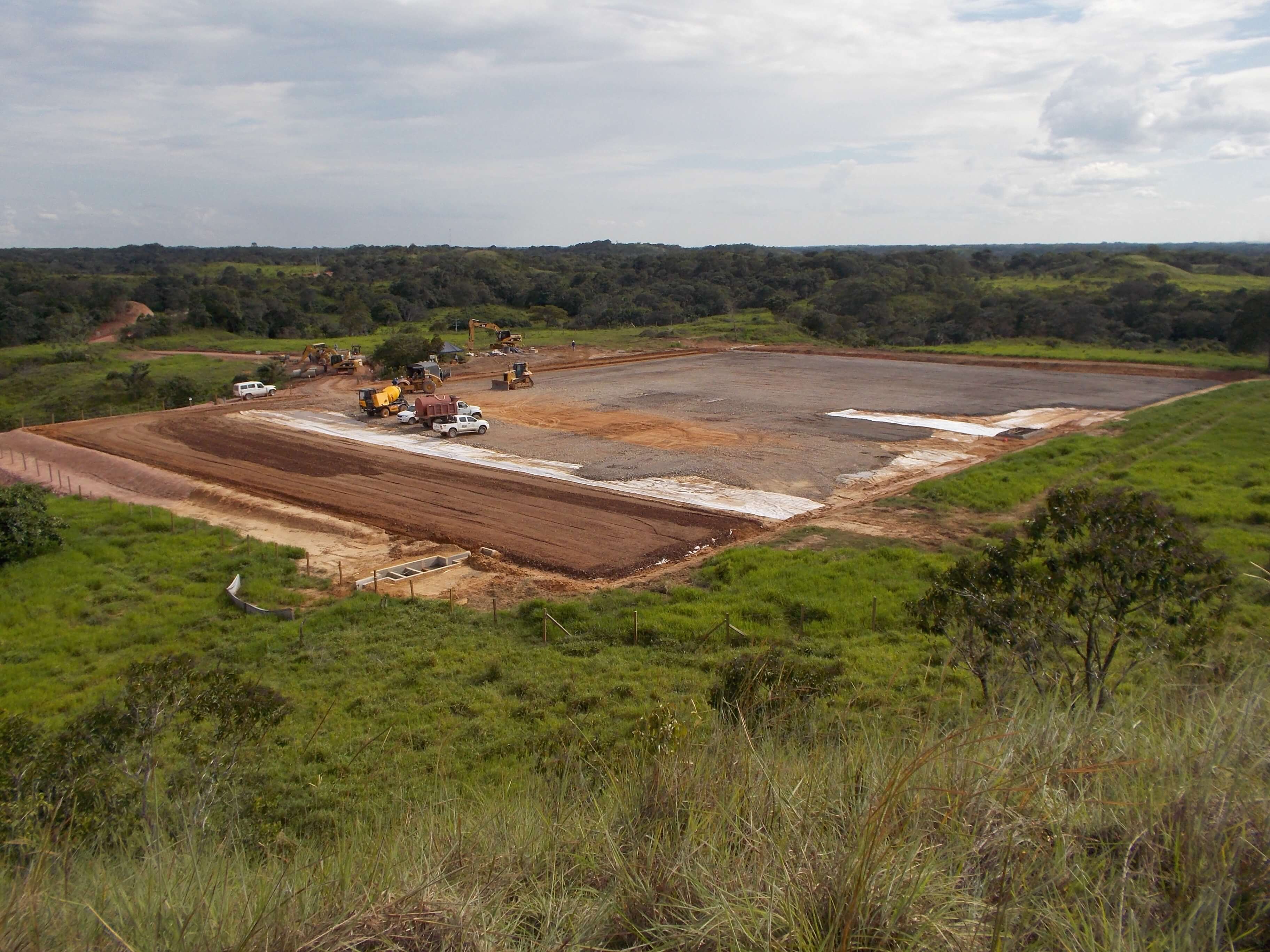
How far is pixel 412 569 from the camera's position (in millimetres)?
20016

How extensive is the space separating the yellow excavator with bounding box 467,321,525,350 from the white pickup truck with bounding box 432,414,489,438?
28.0 m

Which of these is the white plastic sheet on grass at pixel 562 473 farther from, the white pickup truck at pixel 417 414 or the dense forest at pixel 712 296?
the dense forest at pixel 712 296

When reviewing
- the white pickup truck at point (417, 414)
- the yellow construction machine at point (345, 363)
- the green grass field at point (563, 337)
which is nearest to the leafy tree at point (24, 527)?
the white pickup truck at point (417, 414)

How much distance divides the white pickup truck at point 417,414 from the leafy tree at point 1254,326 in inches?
2036

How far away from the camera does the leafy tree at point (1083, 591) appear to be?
30.2ft

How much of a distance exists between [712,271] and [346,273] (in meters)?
52.8

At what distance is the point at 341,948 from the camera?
3.40 meters

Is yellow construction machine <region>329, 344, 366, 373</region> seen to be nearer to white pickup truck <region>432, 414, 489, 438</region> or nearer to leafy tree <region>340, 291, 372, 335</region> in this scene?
white pickup truck <region>432, 414, 489, 438</region>

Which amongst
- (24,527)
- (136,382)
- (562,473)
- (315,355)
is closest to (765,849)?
(24,527)

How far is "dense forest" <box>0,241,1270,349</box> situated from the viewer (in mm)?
72938

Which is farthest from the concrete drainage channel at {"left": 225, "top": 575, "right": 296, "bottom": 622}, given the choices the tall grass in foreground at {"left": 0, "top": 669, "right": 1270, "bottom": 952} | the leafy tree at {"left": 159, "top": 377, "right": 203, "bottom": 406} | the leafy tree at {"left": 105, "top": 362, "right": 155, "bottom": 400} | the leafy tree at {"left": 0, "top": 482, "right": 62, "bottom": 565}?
the leafy tree at {"left": 105, "top": 362, "right": 155, "bottom": 400}

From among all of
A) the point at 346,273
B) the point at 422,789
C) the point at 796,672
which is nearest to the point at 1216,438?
the point at 796,672

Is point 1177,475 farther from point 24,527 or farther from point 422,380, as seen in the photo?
point 422,380

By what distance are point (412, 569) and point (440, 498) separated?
6.09 m
